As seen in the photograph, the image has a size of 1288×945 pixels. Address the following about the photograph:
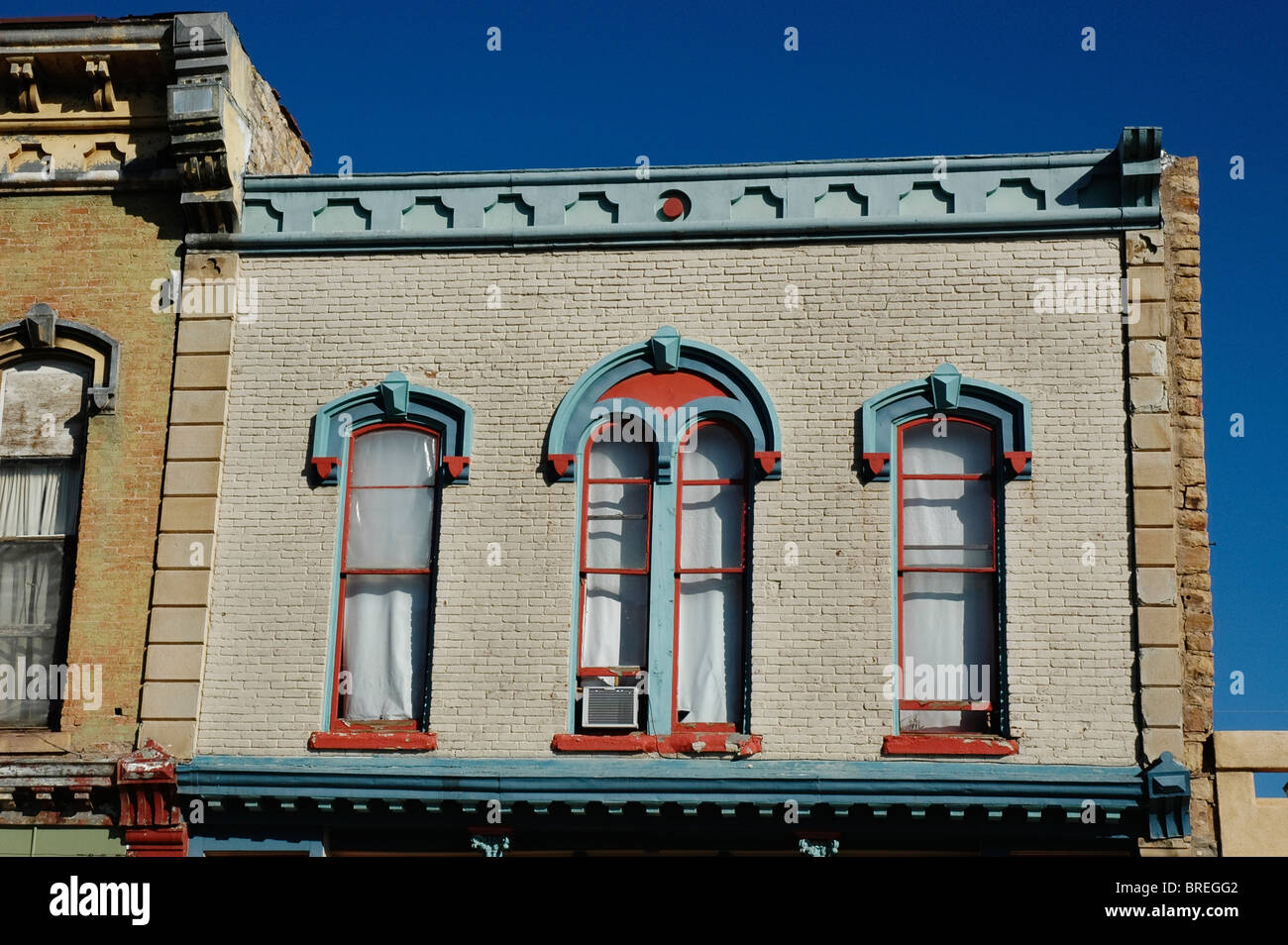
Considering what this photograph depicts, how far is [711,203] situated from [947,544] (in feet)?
12.0

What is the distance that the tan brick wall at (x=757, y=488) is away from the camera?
44.9 ft

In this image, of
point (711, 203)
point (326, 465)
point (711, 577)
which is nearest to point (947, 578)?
point (711, 577)

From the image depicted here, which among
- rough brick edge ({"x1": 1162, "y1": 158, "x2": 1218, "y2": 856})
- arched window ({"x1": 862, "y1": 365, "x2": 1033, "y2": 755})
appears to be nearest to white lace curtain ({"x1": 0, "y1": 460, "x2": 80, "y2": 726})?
arched window ({"x1": 862, "y1": 365, "x2": 1033, "y2": 755})

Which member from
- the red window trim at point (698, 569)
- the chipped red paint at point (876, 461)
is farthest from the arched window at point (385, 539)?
the chipped red paint at point (876, 461)

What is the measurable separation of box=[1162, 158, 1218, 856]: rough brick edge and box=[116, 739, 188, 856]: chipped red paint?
8.14 m

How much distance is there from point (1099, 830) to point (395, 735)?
5.67m

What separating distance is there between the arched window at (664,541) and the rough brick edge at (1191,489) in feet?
11.1

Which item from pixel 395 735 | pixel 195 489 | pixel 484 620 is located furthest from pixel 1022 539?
pixel 195 489

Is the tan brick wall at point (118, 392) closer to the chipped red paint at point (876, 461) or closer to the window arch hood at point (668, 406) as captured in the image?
the window arch hood at point (668, 406)

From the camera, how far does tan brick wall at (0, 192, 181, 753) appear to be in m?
14.4

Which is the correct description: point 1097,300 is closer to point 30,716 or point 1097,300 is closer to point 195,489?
point 195,489

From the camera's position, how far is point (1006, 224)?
1448 cm

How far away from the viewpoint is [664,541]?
14.2 metres

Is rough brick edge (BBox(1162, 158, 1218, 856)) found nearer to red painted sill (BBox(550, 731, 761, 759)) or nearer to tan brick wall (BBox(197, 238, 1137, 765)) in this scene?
tan brick wall (BBox(197, 238, 1137, 765))
